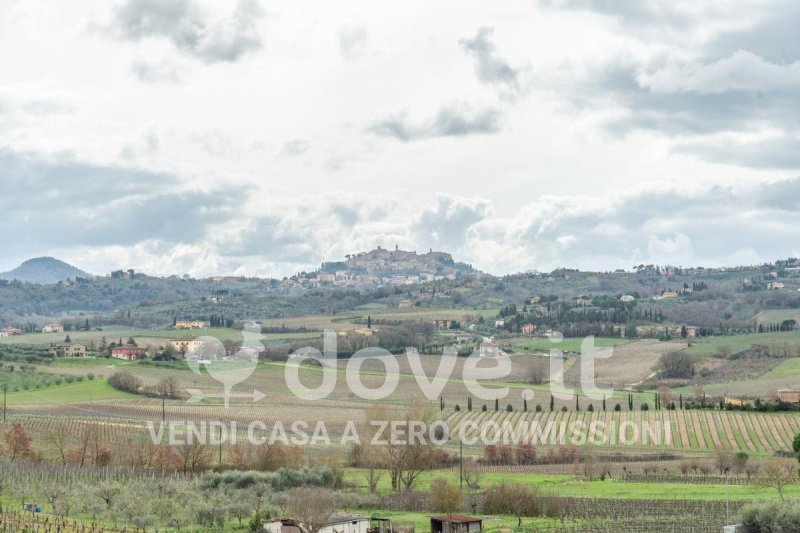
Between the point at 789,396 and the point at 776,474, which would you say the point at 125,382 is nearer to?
the point at 789,396

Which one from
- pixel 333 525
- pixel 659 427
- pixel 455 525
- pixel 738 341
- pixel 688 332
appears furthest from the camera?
pixel 688 332

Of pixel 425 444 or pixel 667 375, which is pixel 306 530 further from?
pixel 667 375

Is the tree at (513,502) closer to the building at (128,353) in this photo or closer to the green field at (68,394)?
the green field at (68,394)

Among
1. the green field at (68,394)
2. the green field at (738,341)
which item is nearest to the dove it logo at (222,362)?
the green field at (68,394)

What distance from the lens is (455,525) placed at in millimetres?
46562

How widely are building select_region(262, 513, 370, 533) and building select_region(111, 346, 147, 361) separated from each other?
99533 mm

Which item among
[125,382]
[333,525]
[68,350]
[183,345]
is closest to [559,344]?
[183,345]

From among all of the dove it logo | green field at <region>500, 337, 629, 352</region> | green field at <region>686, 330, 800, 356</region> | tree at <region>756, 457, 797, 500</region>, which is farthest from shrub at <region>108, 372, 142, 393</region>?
green field at <region>686, 330, 800, 356</region>

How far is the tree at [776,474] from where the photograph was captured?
200 feet

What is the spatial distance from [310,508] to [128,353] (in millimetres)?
102995

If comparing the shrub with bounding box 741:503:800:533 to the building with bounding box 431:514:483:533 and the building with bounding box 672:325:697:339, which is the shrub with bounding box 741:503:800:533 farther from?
the building with bounding box 672:325:697:339

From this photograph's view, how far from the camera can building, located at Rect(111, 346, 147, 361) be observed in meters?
144

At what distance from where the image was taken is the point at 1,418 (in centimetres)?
8681

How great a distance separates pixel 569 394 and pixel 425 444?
2052 inches
